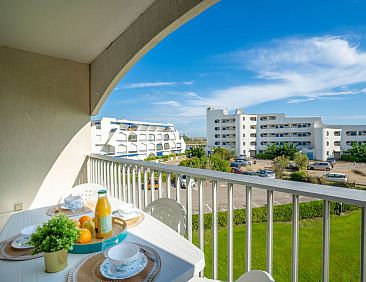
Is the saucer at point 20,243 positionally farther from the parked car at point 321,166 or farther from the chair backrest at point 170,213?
the parked car at point 321,166

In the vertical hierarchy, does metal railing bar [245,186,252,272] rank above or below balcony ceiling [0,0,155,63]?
below

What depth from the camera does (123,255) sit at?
965 mm

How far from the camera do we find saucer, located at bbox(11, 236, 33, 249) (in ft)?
3.61

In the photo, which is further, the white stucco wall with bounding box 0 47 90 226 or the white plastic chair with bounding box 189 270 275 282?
the white stucco wall with bounding box 0 47 90 226

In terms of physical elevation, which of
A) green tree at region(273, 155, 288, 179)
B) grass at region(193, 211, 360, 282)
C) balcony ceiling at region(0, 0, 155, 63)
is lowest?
grass at region(193, 211, 360, 282)

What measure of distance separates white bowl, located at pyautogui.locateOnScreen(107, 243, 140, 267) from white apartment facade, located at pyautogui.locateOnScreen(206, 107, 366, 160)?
5.26 metres

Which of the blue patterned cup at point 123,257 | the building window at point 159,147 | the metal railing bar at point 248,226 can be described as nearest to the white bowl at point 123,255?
the blue patterned cup at point 123,257

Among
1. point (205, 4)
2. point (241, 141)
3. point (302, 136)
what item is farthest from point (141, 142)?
point (205, 4)

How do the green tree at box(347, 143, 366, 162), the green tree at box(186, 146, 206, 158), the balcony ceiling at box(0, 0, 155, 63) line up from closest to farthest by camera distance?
the balcony ceiling at box(0, 0, 155, 63)
the green tree at box(347, 143, 366, 162)
the green tree at box(186, 146, 206, 158)

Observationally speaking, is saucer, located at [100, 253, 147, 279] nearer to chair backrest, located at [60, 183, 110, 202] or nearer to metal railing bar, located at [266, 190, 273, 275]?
metal railing bar, located at [266, 190, 273, 275]

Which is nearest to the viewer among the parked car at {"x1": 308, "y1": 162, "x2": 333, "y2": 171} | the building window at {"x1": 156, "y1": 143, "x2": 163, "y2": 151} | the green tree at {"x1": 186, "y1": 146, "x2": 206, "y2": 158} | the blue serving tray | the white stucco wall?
the blue serving tray

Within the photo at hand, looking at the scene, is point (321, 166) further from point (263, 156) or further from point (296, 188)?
point (296, 188)

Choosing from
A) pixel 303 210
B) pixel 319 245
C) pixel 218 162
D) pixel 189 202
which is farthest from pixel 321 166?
pixel 189 202

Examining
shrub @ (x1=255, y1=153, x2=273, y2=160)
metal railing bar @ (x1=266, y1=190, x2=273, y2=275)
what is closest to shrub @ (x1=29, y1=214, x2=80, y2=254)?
metal railing bar @ (x1=266, y1=190, x2=273, y2=275)
